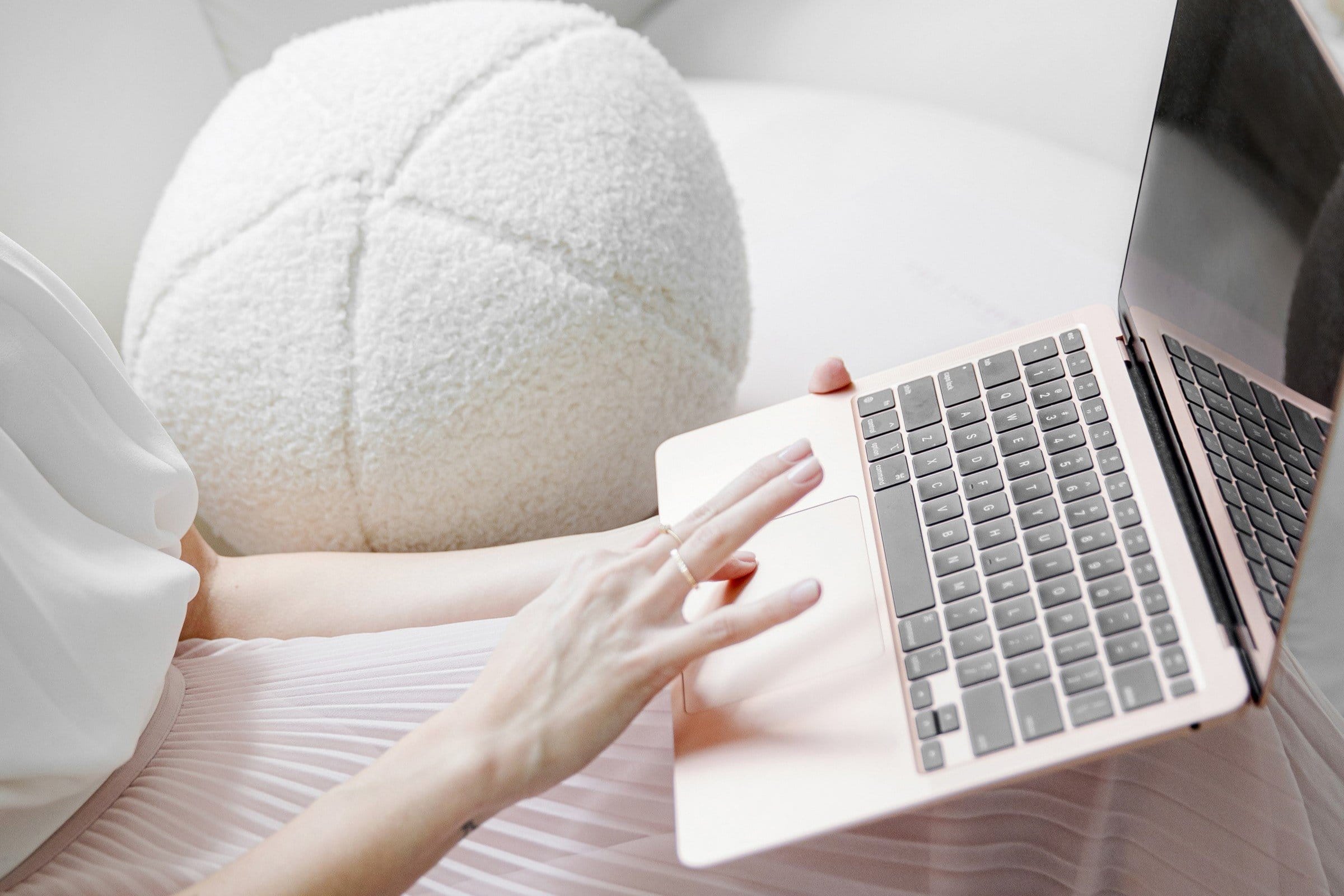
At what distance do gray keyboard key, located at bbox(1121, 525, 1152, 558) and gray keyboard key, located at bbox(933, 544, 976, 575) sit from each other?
0.08 meters

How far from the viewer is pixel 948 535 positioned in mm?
594

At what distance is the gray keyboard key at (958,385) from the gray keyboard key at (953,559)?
113 mm

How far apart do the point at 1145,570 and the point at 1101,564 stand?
0.07 ft

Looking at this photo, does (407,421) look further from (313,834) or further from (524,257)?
(313,834)

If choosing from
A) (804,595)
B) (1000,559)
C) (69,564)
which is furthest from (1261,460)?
(69,564)

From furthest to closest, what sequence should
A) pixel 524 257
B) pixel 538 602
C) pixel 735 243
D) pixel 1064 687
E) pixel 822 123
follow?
pixel 822 123, pixel 735 243, pixel 524 257, pixel 538 602, pixel 1064 687

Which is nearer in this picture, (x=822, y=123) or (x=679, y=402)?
(x=679, y=402)

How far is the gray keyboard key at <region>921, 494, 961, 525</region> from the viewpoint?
0.60 meters

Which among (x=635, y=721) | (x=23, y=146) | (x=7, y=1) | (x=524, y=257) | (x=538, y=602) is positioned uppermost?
(x=7, y=1)


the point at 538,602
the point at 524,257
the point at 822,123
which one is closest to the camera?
the point at 538,602

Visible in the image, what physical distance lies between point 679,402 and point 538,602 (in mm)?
260

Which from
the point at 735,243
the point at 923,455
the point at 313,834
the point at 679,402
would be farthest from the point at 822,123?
the point at 313,834

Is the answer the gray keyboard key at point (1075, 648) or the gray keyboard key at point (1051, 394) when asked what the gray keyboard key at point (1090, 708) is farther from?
the gray keyboard key at point (1051, 394)

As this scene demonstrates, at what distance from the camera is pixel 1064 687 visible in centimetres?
Result: 49
